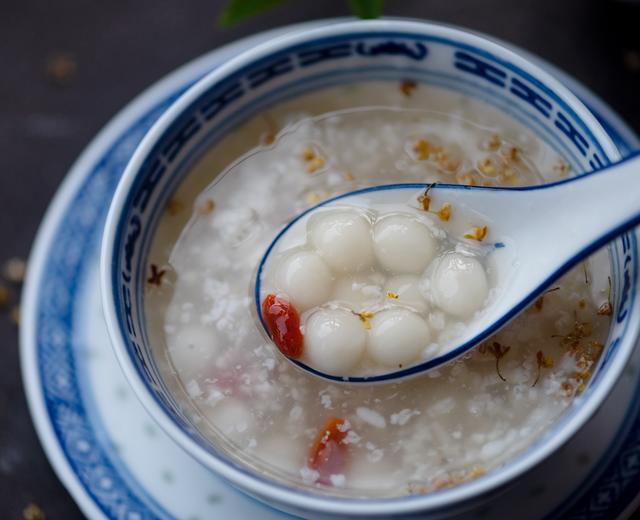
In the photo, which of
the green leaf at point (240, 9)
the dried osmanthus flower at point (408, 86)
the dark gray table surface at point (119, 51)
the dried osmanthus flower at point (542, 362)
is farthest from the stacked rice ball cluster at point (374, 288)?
the dark gray table surface at point (119, 51)

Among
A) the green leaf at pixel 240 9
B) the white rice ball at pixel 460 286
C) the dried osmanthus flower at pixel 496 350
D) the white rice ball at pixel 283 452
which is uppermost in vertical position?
the green leaf at pixel 240 9

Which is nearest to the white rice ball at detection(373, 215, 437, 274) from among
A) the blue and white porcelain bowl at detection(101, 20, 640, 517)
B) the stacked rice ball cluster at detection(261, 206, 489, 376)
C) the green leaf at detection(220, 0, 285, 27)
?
the stacked rice ball cluster at detection(261, 206, 489, 376)

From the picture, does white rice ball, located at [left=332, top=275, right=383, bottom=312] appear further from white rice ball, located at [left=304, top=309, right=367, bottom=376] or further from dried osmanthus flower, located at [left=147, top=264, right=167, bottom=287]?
dried osmanthus flower, located at [left=147, top=264, right=167, bottom=287]

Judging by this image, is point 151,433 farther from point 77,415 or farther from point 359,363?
point 359,363

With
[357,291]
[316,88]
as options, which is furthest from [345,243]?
[316,88]

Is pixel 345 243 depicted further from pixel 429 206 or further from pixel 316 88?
pixel 316 88

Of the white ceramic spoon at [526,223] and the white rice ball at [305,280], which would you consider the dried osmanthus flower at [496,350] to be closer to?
the white ceramic spoon at [526,223]

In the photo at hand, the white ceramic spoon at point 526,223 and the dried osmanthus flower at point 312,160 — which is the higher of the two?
the dried osmanthus flower at point 312,160
